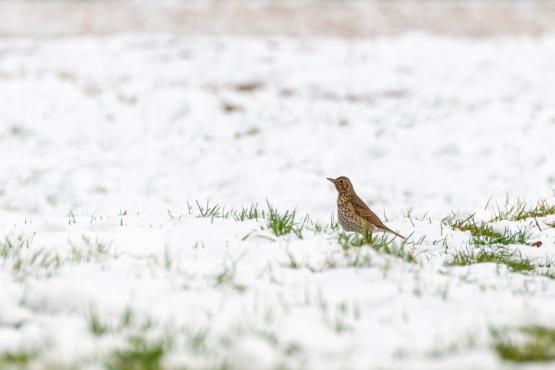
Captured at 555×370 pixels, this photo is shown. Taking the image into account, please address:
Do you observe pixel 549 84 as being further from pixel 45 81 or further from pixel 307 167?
pixel 45 81

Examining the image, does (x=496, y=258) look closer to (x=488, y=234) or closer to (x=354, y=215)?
(x=488, y=234)

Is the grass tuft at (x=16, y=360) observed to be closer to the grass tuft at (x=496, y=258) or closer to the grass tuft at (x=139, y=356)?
the grass tuft at (x=139, y=356)

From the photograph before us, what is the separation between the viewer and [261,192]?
363 inches

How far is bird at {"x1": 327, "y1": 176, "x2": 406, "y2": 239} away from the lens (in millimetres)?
5828

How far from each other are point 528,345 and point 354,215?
2.79 metres

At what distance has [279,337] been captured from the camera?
3414 mm

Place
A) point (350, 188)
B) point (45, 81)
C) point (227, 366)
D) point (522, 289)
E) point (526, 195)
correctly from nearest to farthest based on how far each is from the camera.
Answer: point (227, 366) < point (522, 289) < point (350, 188) < point (526, 195) < point (45, 81)

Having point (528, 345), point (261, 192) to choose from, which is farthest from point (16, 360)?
point (261, 192)

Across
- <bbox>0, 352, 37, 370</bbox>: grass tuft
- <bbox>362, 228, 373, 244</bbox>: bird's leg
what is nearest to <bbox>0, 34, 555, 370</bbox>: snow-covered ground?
<bbox>0, 352, 37, 370</bbox>: grass tuft

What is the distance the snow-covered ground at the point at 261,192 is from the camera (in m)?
3.47

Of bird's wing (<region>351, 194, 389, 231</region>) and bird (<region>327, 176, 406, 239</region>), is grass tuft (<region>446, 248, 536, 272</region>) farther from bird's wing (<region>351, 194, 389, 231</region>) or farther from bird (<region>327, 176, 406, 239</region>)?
bird's wing (<region>351, 194, 389, 231</region>)

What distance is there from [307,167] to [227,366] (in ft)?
23.9

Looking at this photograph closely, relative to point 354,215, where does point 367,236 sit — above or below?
below

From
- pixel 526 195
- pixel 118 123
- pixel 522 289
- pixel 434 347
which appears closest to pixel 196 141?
pixel 118 123
